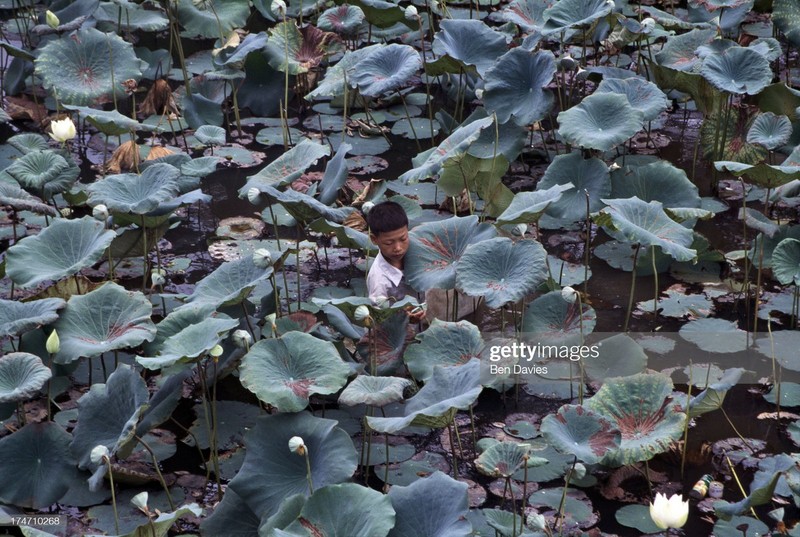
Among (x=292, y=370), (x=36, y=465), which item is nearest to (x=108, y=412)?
(x=36, y=465)

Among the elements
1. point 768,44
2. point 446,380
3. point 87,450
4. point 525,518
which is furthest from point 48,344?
point 768,44

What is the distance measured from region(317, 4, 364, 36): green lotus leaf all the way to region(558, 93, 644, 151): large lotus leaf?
6.10 ft

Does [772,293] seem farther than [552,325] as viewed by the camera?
Yes

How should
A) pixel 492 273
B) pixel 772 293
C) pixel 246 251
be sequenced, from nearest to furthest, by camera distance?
1. pixel 492 273
2. pixel 772 293
3. pixel 246 251

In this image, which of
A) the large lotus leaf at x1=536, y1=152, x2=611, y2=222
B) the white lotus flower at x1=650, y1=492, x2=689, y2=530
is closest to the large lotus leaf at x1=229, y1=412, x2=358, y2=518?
the white lotus flower at x1=650, y1=492, x2=689, y2=530

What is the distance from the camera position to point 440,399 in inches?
133

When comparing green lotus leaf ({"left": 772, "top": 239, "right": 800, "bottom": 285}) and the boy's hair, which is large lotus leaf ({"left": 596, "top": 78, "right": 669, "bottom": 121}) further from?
the boy's hair

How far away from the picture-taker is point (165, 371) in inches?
148

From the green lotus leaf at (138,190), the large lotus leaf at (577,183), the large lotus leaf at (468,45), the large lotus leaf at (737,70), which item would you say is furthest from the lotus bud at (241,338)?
the large lotus leaf at (737,70)

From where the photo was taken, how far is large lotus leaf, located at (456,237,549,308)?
12.3 ft

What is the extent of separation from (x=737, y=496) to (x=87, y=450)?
2.17 metres

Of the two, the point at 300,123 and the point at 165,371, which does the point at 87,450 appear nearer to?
the point at 165,371

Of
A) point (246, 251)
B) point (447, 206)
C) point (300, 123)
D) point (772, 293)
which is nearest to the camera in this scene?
point (772, 293)

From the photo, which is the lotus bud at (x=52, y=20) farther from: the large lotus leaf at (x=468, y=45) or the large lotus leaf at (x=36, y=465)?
the large lotus leaf at (x=36, y=465)
